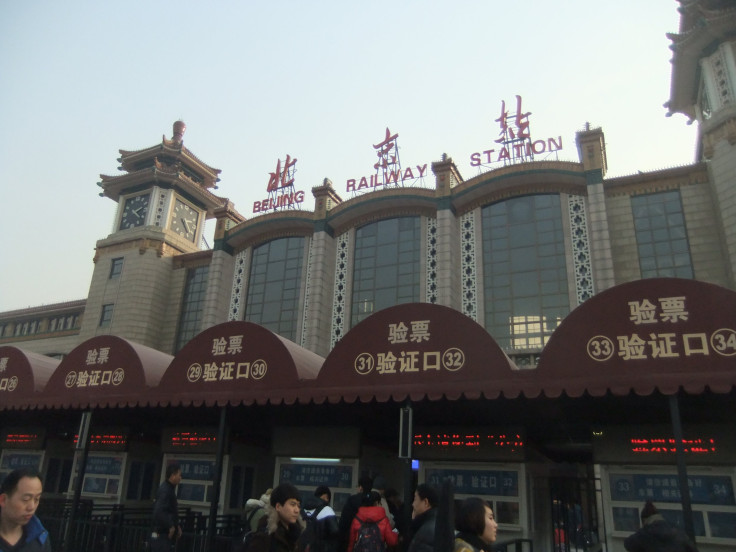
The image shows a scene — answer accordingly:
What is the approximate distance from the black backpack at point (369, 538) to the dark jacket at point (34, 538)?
3.58 m

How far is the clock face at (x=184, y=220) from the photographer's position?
111 ft

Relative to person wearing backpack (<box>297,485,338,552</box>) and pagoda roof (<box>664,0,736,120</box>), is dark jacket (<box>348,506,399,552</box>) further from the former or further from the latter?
pagoda roof (<box>664,0,736,120</box>)

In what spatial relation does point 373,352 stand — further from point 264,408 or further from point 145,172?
point 145,172

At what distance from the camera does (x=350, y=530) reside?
688cm

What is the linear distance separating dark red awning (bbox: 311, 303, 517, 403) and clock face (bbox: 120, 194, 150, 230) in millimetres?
25658

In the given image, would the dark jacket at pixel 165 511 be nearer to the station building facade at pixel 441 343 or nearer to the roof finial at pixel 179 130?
the station building facade at pixel 441 343

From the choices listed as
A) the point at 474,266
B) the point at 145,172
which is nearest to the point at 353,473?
the point at 474,266

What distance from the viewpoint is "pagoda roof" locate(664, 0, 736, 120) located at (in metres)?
21.3

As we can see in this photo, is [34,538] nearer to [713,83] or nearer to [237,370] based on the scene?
[237,370]

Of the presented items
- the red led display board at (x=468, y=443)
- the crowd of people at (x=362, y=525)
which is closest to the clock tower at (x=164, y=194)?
the red led display board at (x=468, y=443)

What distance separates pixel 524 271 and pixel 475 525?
59.5 ft

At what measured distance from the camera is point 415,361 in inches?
414

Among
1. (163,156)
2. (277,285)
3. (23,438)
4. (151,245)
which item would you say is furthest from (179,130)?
(23,438)

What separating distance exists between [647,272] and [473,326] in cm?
1279
